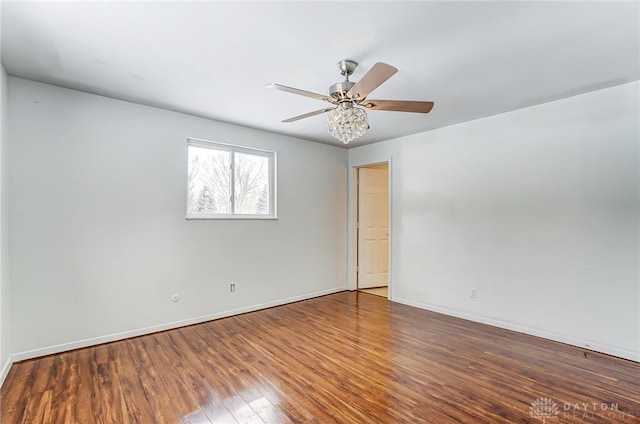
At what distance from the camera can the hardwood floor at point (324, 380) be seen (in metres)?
1.96

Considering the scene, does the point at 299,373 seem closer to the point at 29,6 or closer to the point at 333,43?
the point at 333,43

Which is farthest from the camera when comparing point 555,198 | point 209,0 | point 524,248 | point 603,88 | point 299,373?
point 524,248

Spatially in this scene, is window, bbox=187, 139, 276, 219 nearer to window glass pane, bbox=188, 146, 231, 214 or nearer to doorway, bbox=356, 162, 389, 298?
window glass pane, bbox=188, 146, 231, 214

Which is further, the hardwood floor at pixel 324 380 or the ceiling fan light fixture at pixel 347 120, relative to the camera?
the ceiling fan light fixture at pixel 347 120

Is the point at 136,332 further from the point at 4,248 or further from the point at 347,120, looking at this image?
the point at 347,120

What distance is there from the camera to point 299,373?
2.46m

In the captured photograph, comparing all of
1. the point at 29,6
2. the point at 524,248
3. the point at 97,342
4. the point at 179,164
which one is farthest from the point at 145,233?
the point at 524,248

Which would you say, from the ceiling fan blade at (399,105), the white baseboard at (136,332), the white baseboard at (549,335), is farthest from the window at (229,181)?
the white baseboard at (549,335)

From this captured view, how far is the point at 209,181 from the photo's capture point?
3.85m

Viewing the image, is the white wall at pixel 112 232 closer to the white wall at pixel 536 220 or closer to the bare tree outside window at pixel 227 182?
the bare tree outside window at pixel 227 182

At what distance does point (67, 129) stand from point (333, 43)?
8.44ft

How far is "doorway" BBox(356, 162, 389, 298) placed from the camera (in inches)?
211

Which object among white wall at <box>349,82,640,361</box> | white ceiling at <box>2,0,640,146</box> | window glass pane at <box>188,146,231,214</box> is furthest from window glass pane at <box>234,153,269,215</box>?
white wall at <box>349,82,640,361</box>

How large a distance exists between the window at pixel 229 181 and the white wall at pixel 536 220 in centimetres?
204
